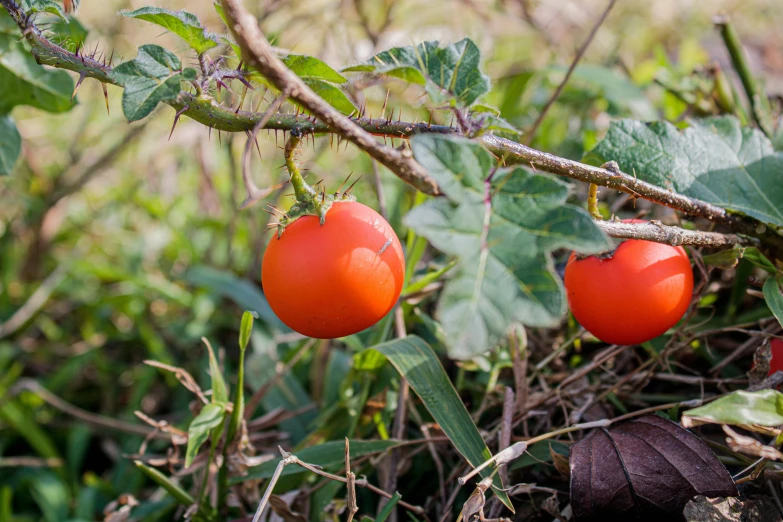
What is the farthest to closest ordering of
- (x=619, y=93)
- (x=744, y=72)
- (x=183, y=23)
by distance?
1. (x=619, y=93)
2. (x=744, y=72)
3. (x=183, y=23)

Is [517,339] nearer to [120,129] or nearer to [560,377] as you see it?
[560,377]

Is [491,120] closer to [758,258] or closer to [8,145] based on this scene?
[758,258]

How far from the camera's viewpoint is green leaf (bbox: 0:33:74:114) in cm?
138

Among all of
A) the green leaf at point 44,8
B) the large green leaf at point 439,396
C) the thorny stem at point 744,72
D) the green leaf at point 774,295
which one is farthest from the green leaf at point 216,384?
the thorny stem at point 744,72

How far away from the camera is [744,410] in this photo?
1.00 meters

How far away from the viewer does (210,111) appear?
1.01 meters

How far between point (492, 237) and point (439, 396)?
0.57m

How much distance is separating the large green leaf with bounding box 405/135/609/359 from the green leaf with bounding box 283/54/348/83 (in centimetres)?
27

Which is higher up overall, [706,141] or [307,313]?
[706,141]

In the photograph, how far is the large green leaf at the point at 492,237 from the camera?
2.48 ft

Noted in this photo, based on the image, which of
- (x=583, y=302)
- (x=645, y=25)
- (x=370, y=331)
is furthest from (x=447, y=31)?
(x=583, y=302)

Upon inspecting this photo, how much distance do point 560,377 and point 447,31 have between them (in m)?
2.40

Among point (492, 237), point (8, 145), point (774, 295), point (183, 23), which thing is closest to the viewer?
point (492, 237)

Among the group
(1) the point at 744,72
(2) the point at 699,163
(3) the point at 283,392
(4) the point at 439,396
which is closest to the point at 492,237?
(4) the point at 439,396
